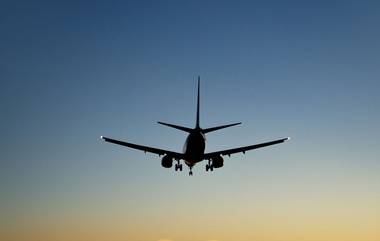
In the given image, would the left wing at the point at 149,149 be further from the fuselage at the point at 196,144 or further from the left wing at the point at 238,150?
the fuselage at the point at 196,144

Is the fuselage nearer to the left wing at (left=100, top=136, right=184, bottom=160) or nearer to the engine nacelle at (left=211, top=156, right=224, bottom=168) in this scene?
the left wing at (left=100, top=136, right=184, bottom=160)

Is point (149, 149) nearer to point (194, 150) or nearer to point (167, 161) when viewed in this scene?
point (167, 161)

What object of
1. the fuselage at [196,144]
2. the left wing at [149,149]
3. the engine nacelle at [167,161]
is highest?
the left wing at [149,149]

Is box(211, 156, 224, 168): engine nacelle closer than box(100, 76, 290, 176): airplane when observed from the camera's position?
No

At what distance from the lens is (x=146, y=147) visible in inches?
3189

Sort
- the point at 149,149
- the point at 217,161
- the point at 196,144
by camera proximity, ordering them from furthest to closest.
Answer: the point at 149,149, the point at 217,161, the point at 196,144

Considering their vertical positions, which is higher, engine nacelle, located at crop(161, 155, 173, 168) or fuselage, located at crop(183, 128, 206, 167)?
engine nacelle, located at crop(161, 155, 173, 168)

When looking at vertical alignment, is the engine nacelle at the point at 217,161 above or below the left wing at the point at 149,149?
below

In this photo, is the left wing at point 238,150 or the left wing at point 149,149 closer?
the left wing at point 149,149

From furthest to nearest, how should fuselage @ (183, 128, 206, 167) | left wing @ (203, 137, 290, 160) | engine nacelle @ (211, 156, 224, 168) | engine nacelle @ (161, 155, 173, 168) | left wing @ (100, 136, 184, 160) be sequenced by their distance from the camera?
1. left wing @ (203, 137, 290, 160)
2. engine nacelle @ (211, 156, 224, 168)
3. engine nacelle @ (161, 155, 173, 168)
4. left wing @ (100, 136, 184, 160)
5. fuselage @ (183, 128, 206, 167)

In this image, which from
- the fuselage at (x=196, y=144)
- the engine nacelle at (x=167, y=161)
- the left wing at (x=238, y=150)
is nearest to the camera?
the fuselage at (x=196, y=144)

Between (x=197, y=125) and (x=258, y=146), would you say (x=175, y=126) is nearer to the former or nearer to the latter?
(x=197, y=125)

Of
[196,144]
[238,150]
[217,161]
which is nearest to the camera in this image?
[196,144]

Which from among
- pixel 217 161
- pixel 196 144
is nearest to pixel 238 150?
pixel 217 161
